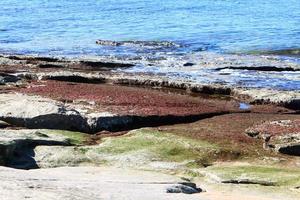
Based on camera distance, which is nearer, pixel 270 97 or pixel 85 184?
pixel 85 184

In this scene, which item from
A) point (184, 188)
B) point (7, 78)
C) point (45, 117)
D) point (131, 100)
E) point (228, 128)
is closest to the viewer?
point (184, 188)

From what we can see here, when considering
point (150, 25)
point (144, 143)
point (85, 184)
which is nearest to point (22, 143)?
point (144, 143)

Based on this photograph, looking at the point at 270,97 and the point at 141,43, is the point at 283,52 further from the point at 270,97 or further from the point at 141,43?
the point at 270,97

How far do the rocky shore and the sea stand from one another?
1352cm

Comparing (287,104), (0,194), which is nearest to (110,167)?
(0,194)

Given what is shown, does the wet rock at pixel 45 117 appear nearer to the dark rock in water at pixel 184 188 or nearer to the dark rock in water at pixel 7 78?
the dark rock in water at pixel 184 188

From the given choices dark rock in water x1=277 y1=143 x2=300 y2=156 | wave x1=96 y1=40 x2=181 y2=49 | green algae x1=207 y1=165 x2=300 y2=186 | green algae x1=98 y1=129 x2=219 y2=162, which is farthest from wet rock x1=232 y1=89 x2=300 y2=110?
wave x1=96 y1=40 x2=181 y2=49

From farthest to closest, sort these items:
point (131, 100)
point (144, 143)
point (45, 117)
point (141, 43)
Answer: point (141, 43), point (131, 100), point (45, 117), point (144, 143)

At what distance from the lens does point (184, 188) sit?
2316 cm

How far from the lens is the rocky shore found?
72.8 ft

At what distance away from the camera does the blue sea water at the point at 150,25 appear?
81500 millimetres

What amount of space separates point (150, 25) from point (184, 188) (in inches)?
3269

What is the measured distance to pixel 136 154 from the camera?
29594mm

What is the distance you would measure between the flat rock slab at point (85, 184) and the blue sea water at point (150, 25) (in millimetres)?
51949
